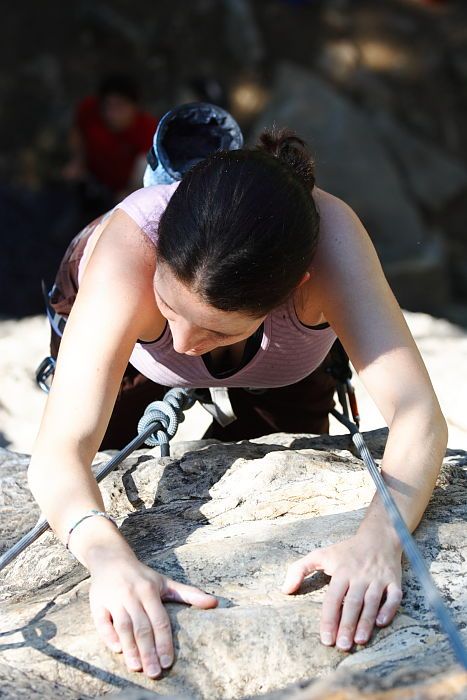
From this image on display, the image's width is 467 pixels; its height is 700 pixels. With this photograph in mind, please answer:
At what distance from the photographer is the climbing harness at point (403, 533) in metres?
0.98

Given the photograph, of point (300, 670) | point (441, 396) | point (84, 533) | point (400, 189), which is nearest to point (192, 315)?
point (84, 533)

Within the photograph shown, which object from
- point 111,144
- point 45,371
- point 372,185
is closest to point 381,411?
point 45,371

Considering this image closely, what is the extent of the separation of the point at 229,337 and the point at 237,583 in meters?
0.35

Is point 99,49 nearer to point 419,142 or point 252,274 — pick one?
point 419,142

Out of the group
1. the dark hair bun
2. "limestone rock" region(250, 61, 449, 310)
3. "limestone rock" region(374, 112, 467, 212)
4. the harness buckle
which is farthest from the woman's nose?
"limestone rock" region(374, 112, 467, 212)

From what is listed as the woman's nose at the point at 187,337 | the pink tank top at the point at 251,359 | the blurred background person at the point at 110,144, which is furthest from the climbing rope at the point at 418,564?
the blurred background person at the point at 110,144

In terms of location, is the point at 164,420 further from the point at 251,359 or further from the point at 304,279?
the point at 304,279

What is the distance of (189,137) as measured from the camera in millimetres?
1812

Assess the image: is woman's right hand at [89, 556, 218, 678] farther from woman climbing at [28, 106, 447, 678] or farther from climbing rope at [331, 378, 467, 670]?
climbing rope at [331, 378, 467, 670]

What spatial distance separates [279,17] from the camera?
711 cm

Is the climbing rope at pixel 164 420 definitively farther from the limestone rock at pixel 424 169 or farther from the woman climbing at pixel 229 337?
the limestone rock at pixel 424 169

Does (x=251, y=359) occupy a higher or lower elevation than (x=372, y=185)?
higher

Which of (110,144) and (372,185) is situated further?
(372,185)

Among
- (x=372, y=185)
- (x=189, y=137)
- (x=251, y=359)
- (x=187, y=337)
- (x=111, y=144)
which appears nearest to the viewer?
(x=187, y=337)
